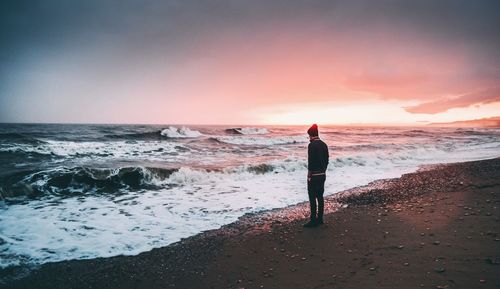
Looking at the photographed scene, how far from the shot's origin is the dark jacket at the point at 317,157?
5.98m

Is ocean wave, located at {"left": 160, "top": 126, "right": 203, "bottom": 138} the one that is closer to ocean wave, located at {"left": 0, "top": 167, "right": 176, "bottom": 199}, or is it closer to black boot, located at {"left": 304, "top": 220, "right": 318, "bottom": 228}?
ocean wave, located at {"left": 0, "top": 167, "right": 176, "bottom": 199}

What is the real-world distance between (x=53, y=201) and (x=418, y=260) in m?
9.62

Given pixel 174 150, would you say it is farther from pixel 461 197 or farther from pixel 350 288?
pixel 350 288

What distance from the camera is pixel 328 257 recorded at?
454 cm

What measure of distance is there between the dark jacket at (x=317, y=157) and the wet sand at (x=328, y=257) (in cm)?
118

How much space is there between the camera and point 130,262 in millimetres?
4867

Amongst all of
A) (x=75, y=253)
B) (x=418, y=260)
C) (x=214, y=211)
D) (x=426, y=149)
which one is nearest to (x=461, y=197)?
(x=418, y=260)

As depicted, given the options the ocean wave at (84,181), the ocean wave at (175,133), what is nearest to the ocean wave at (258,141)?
the ocean wave at (175,133)

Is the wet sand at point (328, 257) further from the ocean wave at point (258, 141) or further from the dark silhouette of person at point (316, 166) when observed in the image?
the ocean wave at point (258, 141)

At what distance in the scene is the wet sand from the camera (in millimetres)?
3752

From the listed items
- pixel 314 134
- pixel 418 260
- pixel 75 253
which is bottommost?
pixel 75 253

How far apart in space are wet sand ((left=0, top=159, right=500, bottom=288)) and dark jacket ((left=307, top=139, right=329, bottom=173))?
3.87 feet

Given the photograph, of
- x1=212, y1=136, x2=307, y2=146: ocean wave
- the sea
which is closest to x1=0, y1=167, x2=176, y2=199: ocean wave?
the sea

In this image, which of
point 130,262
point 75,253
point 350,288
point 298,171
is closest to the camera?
point 350,288
